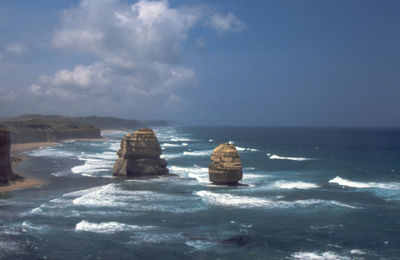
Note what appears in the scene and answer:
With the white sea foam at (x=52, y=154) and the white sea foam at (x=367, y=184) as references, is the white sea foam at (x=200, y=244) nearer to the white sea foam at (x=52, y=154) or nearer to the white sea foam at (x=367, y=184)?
the white sea foam at (x=367, y=184)

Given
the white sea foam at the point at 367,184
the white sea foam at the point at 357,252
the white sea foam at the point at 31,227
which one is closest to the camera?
the white sea foam at the point at 357,252

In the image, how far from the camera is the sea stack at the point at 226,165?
36.5m

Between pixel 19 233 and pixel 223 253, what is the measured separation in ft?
39.4

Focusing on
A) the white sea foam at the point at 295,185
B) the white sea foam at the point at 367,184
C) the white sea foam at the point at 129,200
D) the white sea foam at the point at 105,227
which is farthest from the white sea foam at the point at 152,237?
the white sea foam at the point at 367,184

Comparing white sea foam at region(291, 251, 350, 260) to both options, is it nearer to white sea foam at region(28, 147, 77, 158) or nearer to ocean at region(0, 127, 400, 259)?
ocean at region(0, 127, 400, 259)

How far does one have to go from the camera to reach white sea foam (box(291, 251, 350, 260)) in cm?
1905

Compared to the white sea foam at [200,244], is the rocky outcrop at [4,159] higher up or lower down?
higher up

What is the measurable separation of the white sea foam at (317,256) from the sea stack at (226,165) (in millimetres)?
17283

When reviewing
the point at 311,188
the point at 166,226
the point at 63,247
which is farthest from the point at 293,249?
the point at 311,188

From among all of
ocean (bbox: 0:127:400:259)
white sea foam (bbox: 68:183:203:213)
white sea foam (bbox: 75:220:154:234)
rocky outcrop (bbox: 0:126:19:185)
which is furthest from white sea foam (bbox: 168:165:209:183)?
rocky outcrop (bbox: 0:126:19:185)

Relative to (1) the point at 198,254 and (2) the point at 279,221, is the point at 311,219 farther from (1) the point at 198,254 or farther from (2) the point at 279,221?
(1) the point at 198,254

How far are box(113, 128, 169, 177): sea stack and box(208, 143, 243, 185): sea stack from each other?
8898mm

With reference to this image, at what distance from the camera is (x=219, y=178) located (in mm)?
38000

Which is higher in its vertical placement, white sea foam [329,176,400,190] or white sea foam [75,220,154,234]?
white sea foam [329,176,400,190]
